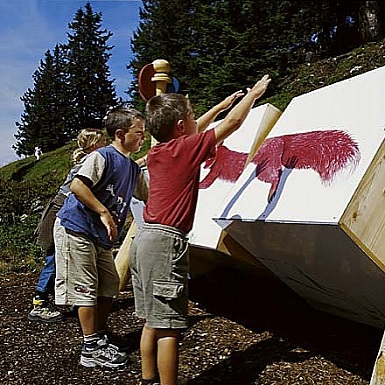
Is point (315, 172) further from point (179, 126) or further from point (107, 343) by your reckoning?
point (107, 343)

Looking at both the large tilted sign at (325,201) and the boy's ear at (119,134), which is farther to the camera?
the boy's ear at (119,134)

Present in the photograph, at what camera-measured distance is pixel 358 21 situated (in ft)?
53.5

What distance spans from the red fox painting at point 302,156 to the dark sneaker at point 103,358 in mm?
1079

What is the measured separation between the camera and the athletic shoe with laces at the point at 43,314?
3.92m

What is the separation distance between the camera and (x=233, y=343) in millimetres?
3215

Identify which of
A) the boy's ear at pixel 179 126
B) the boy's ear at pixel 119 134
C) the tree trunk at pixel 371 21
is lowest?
the boy's ear at pixel 179 126

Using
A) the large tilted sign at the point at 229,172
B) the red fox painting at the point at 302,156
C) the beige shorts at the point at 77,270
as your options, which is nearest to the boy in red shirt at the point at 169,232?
the red fox painting at the point at 302,156

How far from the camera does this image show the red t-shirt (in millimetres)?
2387

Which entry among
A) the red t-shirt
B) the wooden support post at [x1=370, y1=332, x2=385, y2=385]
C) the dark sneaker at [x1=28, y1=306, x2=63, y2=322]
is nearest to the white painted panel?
the red t-shirt

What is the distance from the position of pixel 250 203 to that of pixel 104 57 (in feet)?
135

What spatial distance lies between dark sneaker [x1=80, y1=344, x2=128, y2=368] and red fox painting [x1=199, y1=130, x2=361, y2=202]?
108 cm

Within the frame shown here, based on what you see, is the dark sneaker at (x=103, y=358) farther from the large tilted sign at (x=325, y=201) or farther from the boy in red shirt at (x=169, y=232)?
the large tilted sign at (x=325, y=201)

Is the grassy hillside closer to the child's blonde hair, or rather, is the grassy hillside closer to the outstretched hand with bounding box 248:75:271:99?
the child's blonde hair

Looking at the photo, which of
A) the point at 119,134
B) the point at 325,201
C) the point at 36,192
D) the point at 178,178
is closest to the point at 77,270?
the point at 119,134
